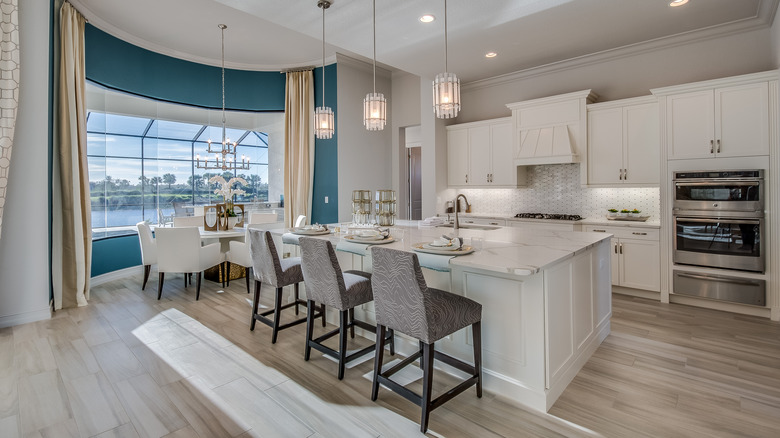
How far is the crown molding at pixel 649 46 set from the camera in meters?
3.86

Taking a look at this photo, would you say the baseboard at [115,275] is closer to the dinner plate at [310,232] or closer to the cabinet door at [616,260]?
the dinner plate at [310,232]

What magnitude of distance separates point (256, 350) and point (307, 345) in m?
0.50

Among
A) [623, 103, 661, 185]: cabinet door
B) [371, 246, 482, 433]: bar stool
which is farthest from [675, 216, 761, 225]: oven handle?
[371, 246, 482, 433]: bar stool

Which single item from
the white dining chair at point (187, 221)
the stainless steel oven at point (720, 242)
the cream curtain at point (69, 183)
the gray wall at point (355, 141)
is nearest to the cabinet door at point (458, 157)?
the gray wall at point (355, 141)

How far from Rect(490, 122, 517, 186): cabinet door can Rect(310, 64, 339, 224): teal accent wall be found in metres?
2.44

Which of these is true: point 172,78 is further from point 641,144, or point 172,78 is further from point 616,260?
point 616,260

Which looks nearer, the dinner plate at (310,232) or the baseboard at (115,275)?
the dinner plate at (310,232)

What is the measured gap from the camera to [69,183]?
4.21m

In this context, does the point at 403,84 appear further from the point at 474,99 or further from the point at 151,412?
the point at 151,412

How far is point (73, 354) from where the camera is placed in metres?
2.93

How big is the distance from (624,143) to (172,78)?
6.43 m

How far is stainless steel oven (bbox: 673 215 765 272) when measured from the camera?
3.59 m

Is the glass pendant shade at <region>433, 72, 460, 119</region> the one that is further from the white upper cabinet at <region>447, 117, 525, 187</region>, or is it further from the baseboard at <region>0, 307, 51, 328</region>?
the baseboard at <region>0, 307, 51, 328</region>

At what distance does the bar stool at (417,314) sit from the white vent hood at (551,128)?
135 inches
